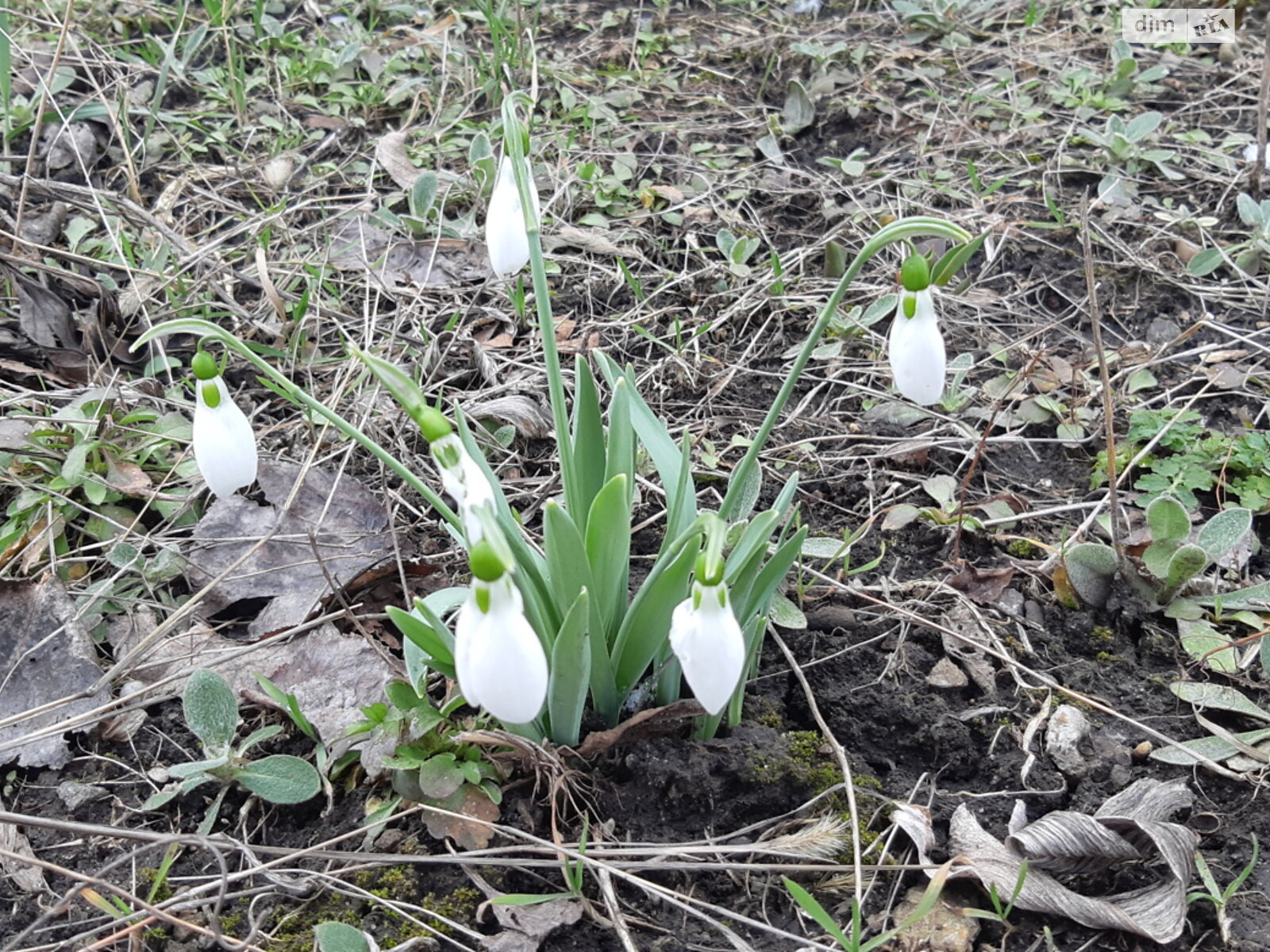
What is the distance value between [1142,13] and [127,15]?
3402 mm

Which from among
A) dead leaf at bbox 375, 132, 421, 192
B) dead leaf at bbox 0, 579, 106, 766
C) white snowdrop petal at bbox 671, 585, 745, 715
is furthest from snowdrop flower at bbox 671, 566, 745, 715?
dead leaf at bbox 375, 132, 421, 192

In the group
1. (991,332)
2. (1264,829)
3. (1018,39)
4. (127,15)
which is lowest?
(1264,829)

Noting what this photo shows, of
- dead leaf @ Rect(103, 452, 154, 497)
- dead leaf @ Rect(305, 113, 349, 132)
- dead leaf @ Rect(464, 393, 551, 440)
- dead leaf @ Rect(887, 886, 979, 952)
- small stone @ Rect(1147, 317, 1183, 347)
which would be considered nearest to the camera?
dead leaf @ Rect(887, 886, 979, 952)

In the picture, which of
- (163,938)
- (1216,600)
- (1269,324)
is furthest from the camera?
(1269,324)

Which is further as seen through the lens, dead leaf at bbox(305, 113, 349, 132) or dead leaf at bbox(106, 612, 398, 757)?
dead leaf at bbox(305, 113, 349, 132)

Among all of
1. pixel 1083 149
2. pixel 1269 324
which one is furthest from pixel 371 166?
pixel 1269 324

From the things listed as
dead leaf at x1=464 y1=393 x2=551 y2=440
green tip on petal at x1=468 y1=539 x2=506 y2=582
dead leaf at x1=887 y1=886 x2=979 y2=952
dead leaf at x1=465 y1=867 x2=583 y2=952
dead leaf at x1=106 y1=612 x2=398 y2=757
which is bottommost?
dead leaf at x1=887 y1=886 x2=979 y2=952

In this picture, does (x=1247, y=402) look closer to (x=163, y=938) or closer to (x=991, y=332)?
(x=991, y=332)

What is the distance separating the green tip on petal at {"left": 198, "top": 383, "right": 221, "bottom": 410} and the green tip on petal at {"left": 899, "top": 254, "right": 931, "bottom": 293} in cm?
78

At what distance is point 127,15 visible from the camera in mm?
3369

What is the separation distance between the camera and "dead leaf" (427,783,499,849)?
1.36 meters

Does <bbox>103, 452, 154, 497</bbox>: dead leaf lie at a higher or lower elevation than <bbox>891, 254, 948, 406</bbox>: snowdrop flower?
lower

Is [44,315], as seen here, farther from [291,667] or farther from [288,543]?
[291,667]

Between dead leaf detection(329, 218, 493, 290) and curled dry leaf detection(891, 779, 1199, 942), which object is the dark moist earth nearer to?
curled dry leaf detection(891, 779, 1199, 942)
